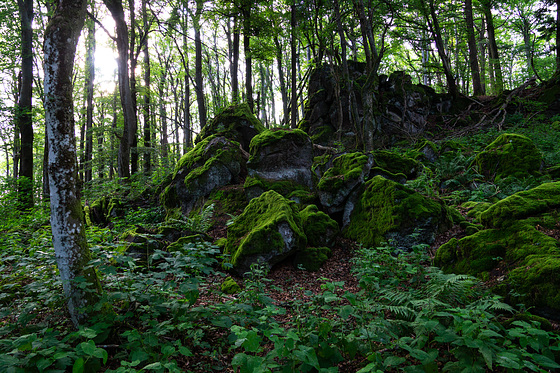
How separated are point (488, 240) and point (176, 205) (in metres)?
9.11

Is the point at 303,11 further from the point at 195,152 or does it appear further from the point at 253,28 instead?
the point at 195,152

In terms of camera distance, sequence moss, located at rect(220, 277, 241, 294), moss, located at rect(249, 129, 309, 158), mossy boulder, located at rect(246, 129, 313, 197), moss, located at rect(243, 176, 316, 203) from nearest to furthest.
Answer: moss, located at rect(220, 277, 241, 294) < moss, located at rect(243, 176, 316, 203) < mossy boulder, located at rect(246, 129, 313, 197) < moss, located at rect(249, 129, 309, 158)

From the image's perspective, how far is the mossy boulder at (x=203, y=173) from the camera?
960cm

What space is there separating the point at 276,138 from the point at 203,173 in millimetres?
2783

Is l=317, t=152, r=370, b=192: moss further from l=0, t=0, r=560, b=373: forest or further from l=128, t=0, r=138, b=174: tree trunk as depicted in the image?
l=128, t=0, r=138, b=174: tree trunk

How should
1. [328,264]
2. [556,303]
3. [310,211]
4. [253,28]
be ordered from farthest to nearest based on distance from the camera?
[253,28]
[310,211]
[328,264]
[556,303]

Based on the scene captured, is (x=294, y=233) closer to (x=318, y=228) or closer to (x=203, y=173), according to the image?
(x=318, y=228)

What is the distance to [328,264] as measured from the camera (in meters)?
6.16

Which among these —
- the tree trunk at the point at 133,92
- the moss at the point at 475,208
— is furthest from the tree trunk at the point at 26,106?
the moss at the point at 475,208

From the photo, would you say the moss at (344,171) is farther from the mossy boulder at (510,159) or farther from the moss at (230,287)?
the moss at (230,287)

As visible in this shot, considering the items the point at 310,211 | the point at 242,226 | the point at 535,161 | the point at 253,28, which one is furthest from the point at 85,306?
the point at 253,28

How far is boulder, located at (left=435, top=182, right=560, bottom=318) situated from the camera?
3193 millimetres

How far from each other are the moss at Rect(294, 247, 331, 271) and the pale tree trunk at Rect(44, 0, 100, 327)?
12.7 ft

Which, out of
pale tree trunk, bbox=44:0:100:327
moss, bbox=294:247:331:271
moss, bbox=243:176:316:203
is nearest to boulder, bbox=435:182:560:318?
moss, bbox=294:247:331:271
